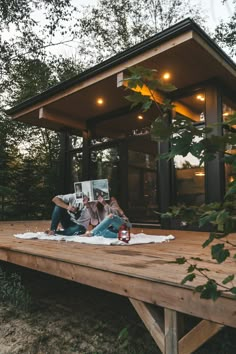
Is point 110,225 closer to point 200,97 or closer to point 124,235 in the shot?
point 124,235

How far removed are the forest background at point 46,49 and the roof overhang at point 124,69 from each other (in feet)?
9.46

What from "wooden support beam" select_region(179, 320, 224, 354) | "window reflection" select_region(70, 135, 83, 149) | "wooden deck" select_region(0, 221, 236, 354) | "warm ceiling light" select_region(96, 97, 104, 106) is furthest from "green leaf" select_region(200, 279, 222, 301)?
"window reflection" select_region(70, 135, 83, 149)

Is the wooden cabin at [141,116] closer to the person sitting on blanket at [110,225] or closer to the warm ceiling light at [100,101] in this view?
the warm ceiling light at [100,101]

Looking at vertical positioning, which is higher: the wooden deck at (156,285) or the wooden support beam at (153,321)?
the wooden deck at (156,285)

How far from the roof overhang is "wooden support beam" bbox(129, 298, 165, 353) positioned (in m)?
2.37

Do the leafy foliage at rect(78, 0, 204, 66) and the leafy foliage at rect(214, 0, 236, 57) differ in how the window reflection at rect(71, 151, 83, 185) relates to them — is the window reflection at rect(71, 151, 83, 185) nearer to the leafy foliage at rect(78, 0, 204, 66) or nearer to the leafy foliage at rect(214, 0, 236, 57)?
the leafy foliage at rect(78, 0, 204, 66)

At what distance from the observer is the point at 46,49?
30.3 ft

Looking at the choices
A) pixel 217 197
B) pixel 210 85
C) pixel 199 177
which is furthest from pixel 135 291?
pixel 210 85

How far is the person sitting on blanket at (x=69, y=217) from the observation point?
3.61 m

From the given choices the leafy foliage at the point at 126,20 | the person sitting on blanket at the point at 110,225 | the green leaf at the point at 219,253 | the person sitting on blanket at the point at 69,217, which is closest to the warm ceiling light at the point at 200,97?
the person sitting on blanket at the point at 110,225

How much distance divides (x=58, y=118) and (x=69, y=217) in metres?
2.84

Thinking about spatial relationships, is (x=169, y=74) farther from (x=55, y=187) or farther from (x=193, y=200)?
(x=55, y=187)

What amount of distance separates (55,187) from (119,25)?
21.9ft

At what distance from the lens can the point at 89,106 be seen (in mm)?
5531
